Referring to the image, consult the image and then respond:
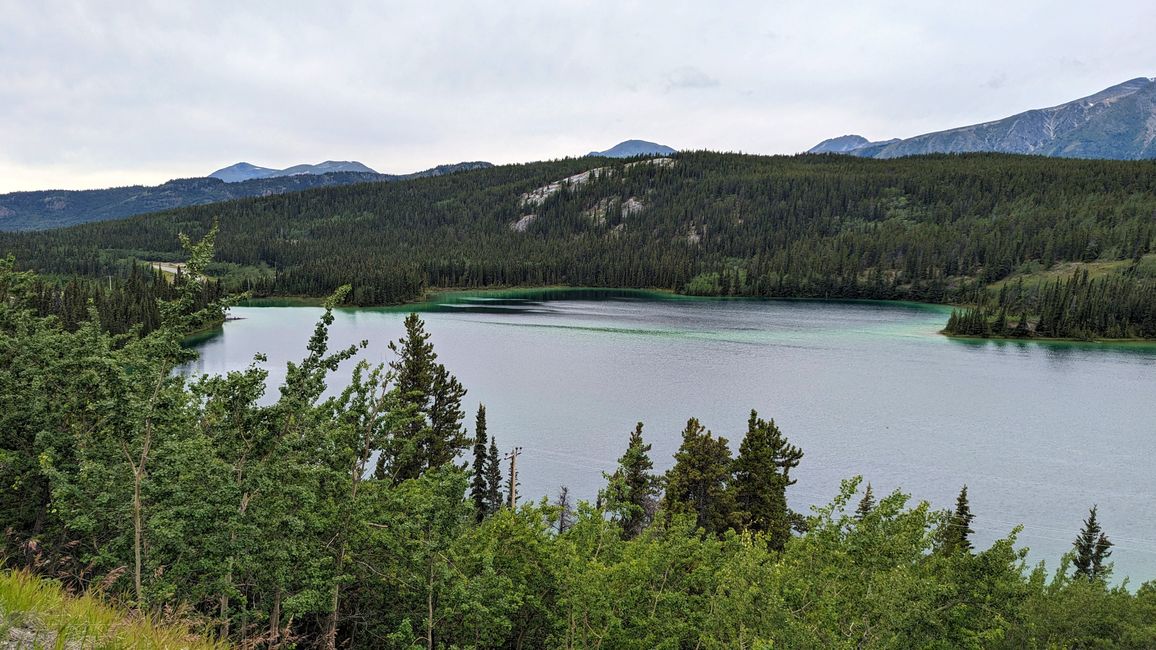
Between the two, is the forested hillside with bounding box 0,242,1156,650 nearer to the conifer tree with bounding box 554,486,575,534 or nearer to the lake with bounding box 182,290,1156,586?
the conifer tree with bounding box 554,486,575,534

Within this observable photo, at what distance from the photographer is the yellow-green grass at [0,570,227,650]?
545cm

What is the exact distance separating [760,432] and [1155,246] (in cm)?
18693

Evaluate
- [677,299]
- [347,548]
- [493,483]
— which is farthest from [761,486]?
[677,299]

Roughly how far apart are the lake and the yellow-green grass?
110 ft

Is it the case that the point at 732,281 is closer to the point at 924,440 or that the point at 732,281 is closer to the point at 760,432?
the point at 924,440

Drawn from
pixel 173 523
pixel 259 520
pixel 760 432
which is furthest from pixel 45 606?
pixel 760 432

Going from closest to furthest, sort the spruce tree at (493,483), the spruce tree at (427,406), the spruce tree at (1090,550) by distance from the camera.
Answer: the spruce tree at (1090,550)
the spruce tree at (427,406)
the spruce tree at (493,483)

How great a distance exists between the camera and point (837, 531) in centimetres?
1548

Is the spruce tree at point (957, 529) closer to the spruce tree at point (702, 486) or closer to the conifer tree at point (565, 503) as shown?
the spruce tree at point (702, 486)

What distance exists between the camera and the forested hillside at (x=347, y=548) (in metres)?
10.6

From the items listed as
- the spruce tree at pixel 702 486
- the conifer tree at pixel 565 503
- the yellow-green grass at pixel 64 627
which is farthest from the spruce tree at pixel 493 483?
the yellow-green grass at pixel 64 627

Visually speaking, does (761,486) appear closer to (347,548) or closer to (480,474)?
(480,474)

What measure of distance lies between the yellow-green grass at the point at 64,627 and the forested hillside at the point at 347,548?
9.14 ft

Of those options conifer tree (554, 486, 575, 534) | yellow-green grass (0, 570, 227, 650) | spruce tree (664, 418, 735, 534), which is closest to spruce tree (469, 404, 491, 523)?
conifer tree (554, 486, 575, 534)
